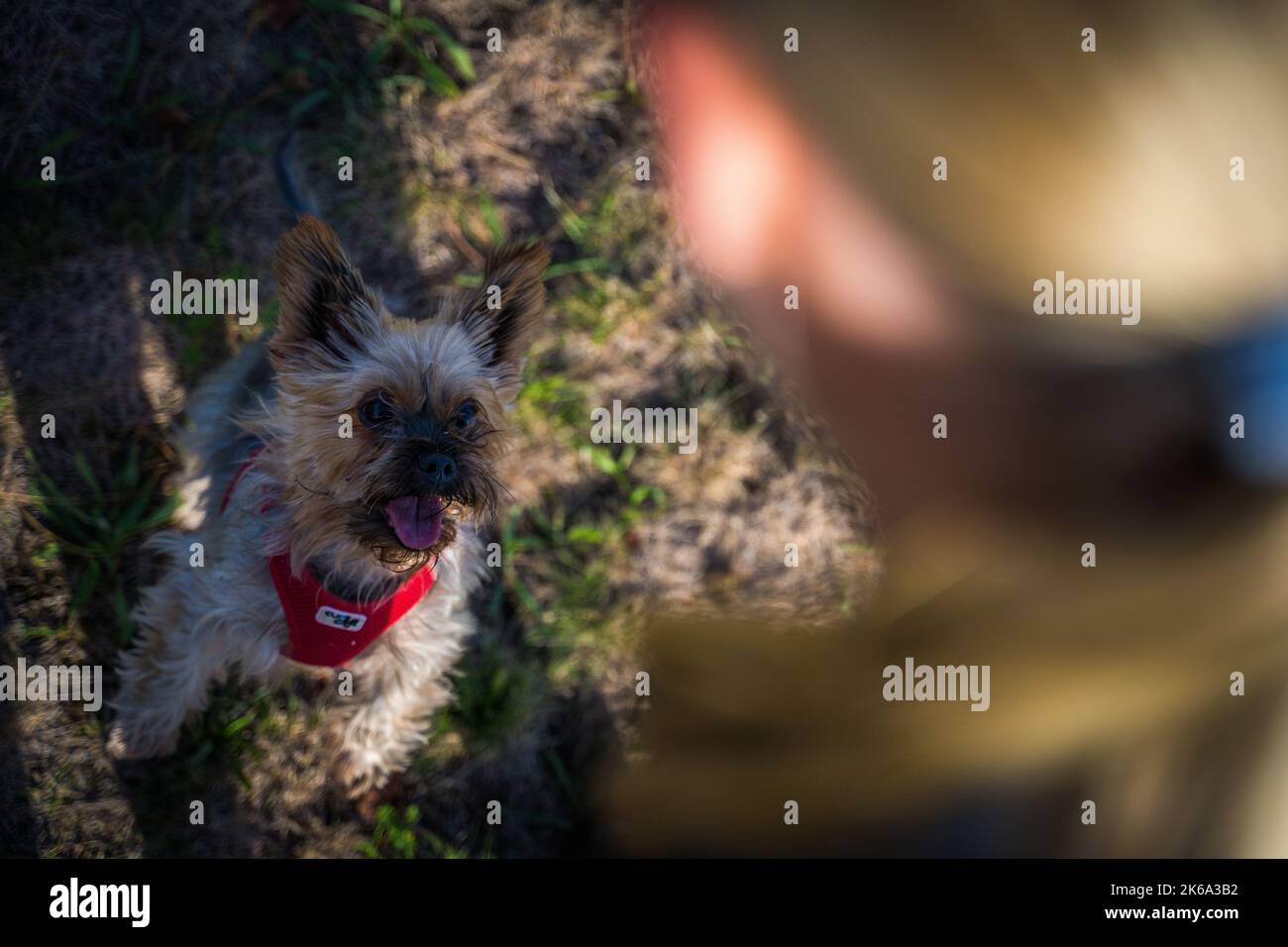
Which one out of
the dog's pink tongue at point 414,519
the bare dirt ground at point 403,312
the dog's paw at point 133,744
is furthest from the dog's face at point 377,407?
the dog's paw at point 133,744

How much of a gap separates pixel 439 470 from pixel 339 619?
704mm

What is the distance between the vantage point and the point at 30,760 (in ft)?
13.0

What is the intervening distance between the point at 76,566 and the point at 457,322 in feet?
7.27

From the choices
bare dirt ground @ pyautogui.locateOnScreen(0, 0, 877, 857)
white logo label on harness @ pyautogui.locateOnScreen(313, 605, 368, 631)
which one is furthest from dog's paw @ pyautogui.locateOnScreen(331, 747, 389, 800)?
white logo label on harness @ pyautogui.locateOnScreen(313, 605, 368, 631)

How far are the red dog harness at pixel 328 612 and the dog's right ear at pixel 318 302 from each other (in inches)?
28.2

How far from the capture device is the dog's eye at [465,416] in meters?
3.13

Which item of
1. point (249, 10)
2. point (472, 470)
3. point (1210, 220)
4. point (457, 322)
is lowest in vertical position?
point (472, 470)

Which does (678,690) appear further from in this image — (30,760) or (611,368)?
(30,760)

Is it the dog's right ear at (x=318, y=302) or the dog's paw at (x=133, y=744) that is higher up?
the dog's right ear at (x=318, y=302)

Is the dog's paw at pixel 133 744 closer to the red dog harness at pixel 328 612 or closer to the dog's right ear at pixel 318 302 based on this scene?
the red dog harness at pixel 328 612
